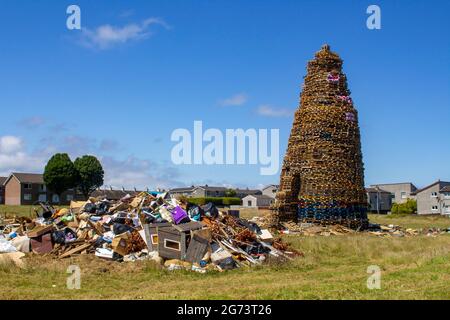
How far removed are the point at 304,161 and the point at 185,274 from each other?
17.0 metres

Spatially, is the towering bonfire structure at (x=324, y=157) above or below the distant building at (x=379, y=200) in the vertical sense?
above

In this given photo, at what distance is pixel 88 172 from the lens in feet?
268

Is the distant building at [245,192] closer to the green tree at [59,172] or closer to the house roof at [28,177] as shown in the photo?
the house roof at [28,177]

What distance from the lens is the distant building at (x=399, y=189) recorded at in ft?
329

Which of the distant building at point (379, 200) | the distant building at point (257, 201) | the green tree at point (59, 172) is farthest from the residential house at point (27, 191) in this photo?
the distant building at point (379, 200)

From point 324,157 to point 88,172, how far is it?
58618 millimetres

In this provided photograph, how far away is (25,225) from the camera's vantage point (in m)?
19.4

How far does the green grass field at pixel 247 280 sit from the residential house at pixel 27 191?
247 feet

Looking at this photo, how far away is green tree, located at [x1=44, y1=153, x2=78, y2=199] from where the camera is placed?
76062 mm

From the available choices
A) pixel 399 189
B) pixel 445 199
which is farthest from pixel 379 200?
pixel 445 199

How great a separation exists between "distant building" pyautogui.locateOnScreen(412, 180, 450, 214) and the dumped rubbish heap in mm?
61422
